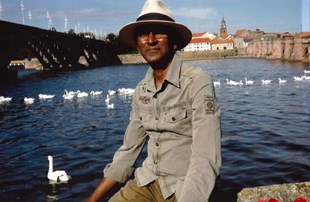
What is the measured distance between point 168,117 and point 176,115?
102 millimetres

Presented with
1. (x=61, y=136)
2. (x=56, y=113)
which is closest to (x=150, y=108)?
(x=61, y=136)

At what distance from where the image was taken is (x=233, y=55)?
134250 millimetres

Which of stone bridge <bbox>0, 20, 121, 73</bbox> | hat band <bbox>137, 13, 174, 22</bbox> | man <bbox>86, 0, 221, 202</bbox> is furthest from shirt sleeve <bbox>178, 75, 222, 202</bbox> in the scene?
stone bridge <bbox>0, 20, 121, 73</bbox>

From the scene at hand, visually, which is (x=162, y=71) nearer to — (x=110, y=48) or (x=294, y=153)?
(x=294, y=153)

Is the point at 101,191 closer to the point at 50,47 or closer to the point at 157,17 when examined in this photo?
the point at 157,17

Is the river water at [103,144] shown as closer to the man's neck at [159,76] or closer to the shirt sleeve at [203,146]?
the man's neck at [159,76]

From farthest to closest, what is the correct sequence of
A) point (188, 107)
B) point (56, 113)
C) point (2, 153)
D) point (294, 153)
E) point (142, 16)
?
1. point (56, 113)
2. point (2, 153)
3. point (294, 153)
4. point (142, 16)
5. point (188, 107)

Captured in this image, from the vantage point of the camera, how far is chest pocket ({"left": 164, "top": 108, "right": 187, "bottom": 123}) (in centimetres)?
280

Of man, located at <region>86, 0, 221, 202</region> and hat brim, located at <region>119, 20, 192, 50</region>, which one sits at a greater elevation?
hat brim, located at <region>119, 20, 192, 50</region>

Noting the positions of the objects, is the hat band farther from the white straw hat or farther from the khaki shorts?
the khaki shorts

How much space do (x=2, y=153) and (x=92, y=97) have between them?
18.3 metres

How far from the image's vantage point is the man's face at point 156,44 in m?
2.99

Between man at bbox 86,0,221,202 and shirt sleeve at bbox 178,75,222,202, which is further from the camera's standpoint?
man at bbox 86,0,221,202

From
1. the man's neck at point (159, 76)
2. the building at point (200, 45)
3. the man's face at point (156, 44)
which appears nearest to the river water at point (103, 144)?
the man's neck at point (159, 76)
